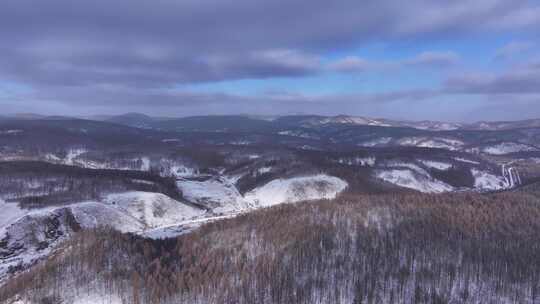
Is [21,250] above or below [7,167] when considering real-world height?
below

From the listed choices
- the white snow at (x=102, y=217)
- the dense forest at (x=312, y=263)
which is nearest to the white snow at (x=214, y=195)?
the white snow at (x=102, y=217)

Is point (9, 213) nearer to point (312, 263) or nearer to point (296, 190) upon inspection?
point (312, 263)

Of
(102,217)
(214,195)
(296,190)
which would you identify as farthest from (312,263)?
(214,195)

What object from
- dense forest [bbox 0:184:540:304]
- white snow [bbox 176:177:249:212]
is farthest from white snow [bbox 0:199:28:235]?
white snow [bbox 176:177:249:212]

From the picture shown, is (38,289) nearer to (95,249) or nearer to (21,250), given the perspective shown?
(95,249)

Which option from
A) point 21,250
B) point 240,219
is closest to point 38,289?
point 21,250

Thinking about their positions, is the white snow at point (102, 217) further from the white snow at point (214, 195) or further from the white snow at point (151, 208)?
the white snow at point (214, 195)

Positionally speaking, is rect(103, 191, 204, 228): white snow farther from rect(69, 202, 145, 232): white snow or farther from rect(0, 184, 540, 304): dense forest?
rect(0, 184, 540, 304): dense forest
